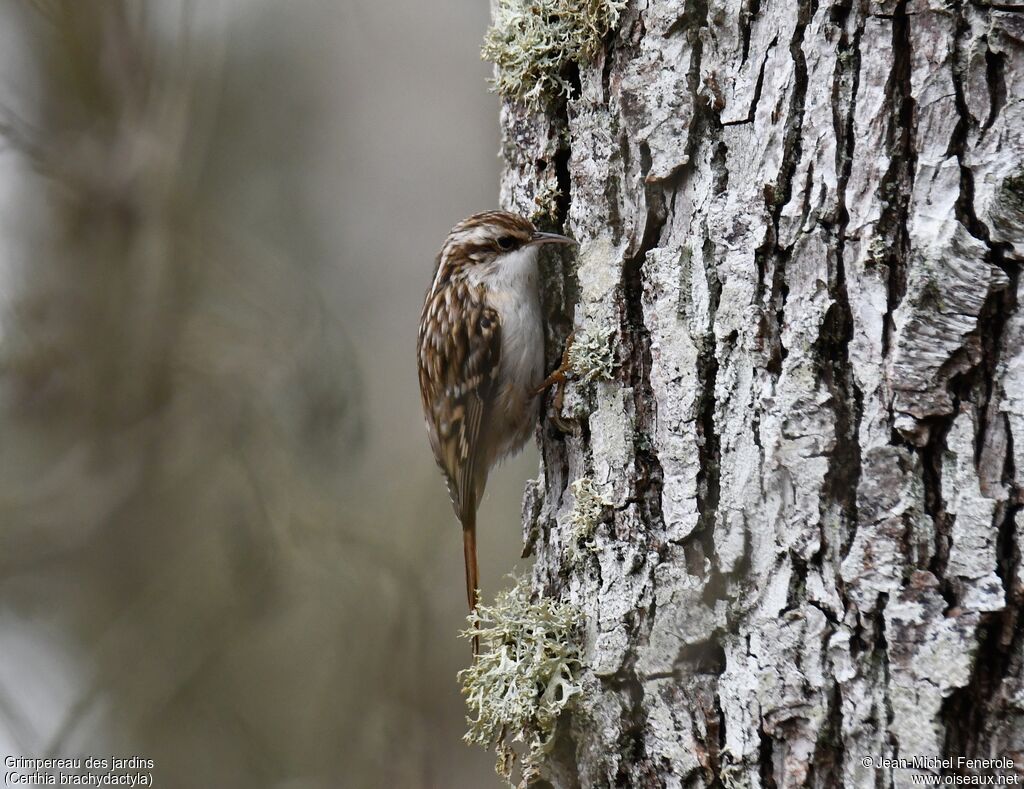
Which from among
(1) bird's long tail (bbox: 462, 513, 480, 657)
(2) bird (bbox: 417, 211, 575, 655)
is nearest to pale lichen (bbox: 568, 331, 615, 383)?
(2) bird (bbox: 417, 211, 575, 655)

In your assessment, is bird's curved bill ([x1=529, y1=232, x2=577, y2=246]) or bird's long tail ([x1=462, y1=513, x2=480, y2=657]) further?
bird's long tail ([x1=462, y1=513, x2=480, y2=657])

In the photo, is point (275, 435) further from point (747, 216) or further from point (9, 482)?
point (747, 216)

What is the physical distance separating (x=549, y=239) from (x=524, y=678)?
0.95 meters

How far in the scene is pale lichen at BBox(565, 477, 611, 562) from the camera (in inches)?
68.2

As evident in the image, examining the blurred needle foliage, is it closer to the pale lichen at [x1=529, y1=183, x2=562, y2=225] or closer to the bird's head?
the bird's head

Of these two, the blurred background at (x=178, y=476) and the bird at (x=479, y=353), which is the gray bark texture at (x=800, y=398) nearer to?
the bird at (x=479, y=353)

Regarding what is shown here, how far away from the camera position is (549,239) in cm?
197

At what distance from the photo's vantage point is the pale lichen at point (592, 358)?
5.79 feet

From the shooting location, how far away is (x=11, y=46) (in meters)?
3.21

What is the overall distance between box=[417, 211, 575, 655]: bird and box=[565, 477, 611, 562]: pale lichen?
0.31 metres

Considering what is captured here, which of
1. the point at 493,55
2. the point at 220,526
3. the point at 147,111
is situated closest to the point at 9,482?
the point at 220,526

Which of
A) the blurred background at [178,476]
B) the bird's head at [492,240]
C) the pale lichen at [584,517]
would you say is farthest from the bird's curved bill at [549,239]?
the blurred background at [178,476]

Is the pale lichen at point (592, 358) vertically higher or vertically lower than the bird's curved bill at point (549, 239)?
lower

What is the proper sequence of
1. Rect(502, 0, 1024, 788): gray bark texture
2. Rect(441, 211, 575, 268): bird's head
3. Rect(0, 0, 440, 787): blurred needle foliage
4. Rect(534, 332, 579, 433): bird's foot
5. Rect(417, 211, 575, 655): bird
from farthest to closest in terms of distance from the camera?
Rect(0, 0, 440, 787): blurred needle foliage < Rect(417, 211, 575, 655): bird < Rect(441, 211, 575, 268): bird's head < Rect(534, 332, 579, 433): bird's foot < Rect(502, 0, 1024, 788): gray bark texture
